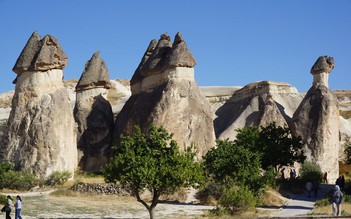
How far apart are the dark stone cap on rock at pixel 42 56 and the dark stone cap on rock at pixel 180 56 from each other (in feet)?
18.5

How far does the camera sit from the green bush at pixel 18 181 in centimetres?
2673

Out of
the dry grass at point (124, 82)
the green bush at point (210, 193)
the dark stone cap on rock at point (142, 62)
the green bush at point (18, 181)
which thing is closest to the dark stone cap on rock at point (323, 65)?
the dark stone cap on rock at point (142, 62)

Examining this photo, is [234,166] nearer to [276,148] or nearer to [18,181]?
[276,148]

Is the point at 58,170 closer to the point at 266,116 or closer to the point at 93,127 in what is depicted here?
the point at 93,127

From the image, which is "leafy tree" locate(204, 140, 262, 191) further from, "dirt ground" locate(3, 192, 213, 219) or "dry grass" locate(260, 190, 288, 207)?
"dirt ground" locate(3, 192, 213, 219)

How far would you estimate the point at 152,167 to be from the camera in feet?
57.7

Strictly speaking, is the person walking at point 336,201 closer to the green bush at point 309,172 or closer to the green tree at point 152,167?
the green tree at point 152,167

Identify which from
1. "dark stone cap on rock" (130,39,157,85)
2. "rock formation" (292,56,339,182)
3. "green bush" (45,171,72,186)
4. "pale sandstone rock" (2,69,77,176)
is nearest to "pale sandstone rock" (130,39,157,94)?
"dark stone cap on rock" (130,39,157,85)

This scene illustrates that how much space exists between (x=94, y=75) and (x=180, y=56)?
738cm

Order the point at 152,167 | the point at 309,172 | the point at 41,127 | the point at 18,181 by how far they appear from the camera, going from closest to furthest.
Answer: the point at 152,167, the point at 18,181, the point at 41,127, the point at 309,172

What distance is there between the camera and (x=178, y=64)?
31.0 m

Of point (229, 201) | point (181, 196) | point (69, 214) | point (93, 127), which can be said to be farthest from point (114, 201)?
point (93, 127)

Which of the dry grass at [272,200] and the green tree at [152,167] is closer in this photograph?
the green tree at [152,167]

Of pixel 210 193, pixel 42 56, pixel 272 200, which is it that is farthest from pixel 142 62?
pixel 272 200
